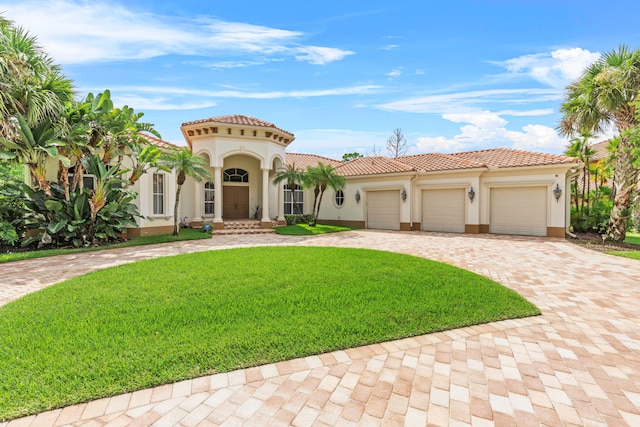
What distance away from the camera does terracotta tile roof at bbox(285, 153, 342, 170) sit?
25.7 m

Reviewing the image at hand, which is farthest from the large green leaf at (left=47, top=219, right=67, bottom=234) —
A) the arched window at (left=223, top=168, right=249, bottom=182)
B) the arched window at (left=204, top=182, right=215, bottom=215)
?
the arched window at (left=223, top=168, right=249, bottom=182)

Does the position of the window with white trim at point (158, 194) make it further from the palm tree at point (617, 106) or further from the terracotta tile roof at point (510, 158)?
the palm tree at point (617, 106)

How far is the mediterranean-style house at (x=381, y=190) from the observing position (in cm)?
1575

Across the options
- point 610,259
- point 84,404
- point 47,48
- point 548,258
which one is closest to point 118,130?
point 47,48

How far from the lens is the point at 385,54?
11461mm

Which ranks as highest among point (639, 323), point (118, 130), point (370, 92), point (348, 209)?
point (370, 92)

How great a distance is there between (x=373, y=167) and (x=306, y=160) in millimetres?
7370

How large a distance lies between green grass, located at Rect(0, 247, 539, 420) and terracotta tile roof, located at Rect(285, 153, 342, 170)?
18.7 meters

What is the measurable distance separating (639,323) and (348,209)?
58.2 ft

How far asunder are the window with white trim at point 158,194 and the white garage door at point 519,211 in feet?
60.5

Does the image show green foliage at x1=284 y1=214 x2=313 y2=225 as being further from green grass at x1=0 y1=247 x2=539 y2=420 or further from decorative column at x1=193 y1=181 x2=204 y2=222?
green grass at x1=0 y1=247 x2=539 y2=420

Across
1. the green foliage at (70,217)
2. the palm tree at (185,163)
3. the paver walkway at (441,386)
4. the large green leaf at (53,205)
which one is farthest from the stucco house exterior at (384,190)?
the paver walkway at (441,386)

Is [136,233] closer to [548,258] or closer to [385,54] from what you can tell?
[385,54]

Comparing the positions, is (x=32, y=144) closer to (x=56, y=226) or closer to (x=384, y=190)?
(x=56, y=226)
